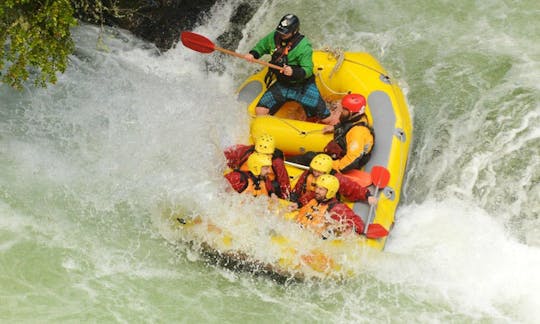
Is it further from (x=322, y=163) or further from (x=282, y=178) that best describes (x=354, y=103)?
(x=282, y=178)

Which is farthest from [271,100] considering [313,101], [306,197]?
[306,197]

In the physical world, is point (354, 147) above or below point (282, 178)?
above

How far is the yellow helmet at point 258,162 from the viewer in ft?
19.8

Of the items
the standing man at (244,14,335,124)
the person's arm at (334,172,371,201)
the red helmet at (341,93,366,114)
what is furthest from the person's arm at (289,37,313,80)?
the person's arm at (334,172,371,201)

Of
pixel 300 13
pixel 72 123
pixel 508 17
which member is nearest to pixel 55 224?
pixel 72 123

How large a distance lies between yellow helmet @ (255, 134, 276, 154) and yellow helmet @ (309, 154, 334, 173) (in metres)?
0.40

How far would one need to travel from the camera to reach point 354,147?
20.8ft

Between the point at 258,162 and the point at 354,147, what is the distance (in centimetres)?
97

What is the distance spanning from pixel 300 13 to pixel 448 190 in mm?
3409

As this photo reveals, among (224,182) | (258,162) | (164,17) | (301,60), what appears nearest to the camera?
(258,162)

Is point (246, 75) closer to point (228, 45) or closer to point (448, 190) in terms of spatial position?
point (228, 45)

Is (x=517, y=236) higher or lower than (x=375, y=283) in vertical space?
higher

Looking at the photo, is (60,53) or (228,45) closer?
(60,53)

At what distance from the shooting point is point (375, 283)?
20.1 ft
